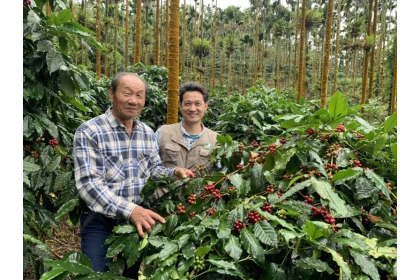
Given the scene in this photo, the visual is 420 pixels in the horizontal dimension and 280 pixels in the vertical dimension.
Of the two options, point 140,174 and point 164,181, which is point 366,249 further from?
point 140,174

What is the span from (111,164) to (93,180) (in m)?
0.16

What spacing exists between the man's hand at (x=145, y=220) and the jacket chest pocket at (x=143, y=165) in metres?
0.47

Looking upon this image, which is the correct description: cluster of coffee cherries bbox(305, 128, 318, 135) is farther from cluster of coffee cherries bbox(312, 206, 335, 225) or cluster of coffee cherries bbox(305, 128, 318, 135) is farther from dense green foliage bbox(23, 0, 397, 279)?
cluster of coffee cherries bbox(312, 206, 335, 225)

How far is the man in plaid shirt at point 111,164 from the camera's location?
1.57m

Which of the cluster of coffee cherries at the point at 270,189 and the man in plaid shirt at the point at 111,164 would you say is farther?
the man in plaid shirt at the point at 111,164

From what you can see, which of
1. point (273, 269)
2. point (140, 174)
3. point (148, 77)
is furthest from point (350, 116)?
point (148, 77)

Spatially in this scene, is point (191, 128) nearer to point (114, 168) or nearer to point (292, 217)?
point (114, 168)

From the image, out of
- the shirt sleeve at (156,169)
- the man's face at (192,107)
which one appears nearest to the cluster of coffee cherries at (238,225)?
the shirt sleeve at (156,169)

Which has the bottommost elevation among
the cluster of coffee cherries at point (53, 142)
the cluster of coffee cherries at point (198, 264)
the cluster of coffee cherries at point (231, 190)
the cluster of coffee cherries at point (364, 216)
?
the cluster of coffee cherries at point (198, 264)

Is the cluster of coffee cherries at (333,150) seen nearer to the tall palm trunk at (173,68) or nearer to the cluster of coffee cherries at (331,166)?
the cluster of coffee cherries at (331,166)

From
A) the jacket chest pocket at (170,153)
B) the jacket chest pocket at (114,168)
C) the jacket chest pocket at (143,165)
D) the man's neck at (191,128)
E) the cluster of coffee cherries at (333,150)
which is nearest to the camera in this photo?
the cluster of coffee cherries at (333,150)

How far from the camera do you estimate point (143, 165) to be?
6.09 feet

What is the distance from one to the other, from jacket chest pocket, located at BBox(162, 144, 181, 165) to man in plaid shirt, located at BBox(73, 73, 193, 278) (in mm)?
468

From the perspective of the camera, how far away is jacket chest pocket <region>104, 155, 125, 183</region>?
5.51ft
